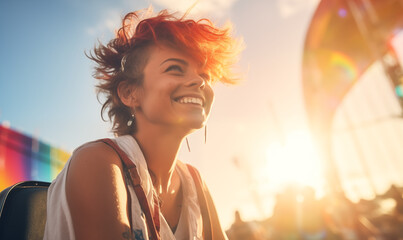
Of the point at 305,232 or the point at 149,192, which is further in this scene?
the point at 305,232

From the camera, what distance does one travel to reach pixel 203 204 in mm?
1783

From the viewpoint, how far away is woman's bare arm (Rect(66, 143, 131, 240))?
2.96 ft

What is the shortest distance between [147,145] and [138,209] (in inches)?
21.5

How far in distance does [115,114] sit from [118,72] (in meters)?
0.35

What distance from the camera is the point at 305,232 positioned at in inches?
198

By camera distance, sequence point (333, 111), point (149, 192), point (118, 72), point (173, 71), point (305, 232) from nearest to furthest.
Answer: point (149, 192) → point (173, 71) → point (118, 72) → point (305, 232) → point (333, 111)

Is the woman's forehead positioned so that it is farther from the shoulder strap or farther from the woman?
the shoulder strap

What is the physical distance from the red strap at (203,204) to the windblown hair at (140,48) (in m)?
0.67

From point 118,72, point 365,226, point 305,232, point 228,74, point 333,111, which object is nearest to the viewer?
point 118,72

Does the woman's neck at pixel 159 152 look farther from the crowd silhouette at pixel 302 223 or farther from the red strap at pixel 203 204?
the crowd silhouette at pixel 302 223

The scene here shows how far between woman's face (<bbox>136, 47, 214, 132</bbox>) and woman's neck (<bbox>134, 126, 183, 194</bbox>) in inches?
3.8

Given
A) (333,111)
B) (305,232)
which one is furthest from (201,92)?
(333,111)

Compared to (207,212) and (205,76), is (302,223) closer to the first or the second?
(207,212)

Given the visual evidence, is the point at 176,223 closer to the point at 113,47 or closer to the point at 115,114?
the point at 115,114
